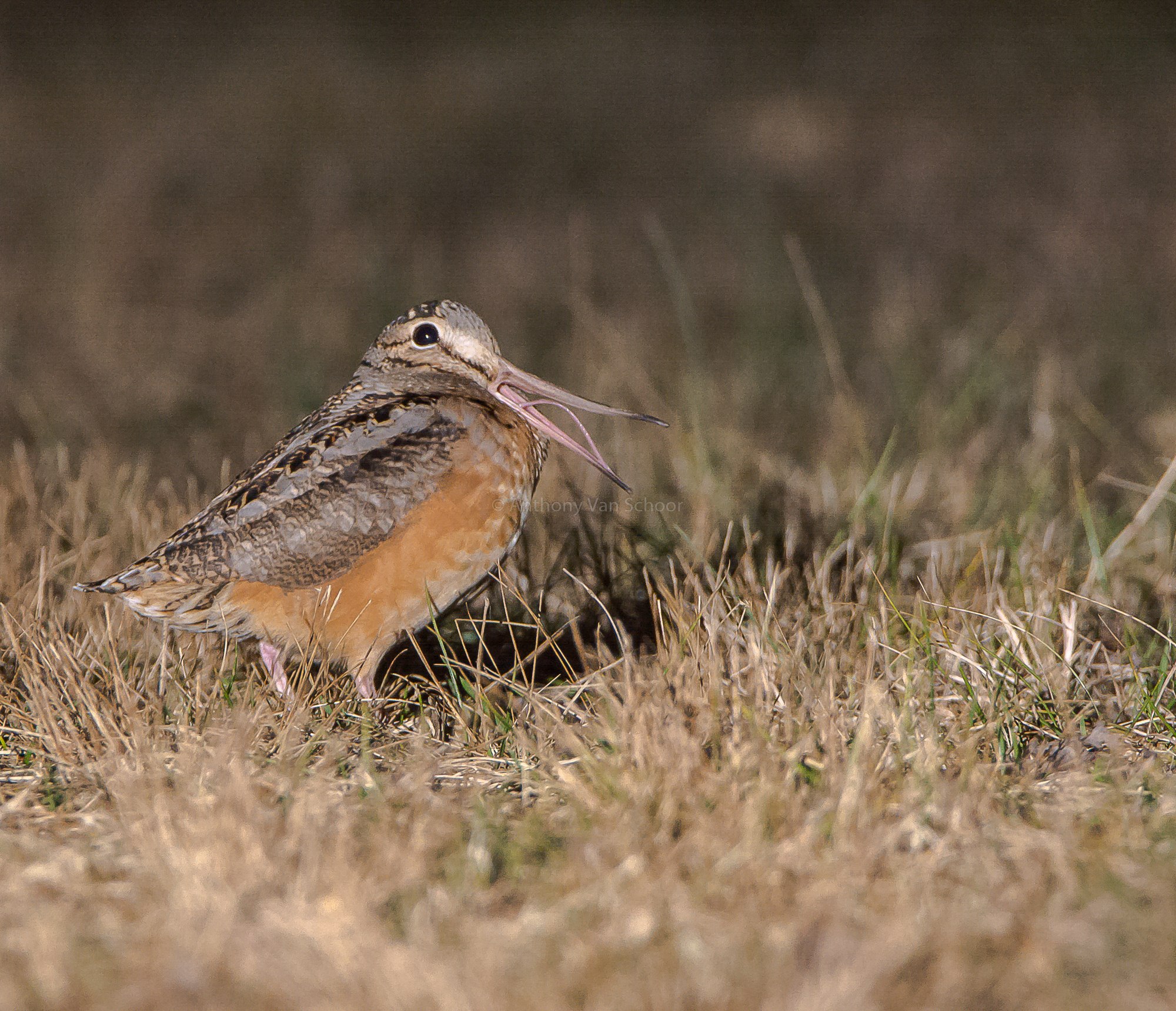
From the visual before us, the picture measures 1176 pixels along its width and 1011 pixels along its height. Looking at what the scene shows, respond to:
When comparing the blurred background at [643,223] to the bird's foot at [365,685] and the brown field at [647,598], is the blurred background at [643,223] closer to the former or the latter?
the brown field at [647,598]

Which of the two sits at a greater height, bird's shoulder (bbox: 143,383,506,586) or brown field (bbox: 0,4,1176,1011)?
bird's shoulder (bbox: 143,383,506,586)

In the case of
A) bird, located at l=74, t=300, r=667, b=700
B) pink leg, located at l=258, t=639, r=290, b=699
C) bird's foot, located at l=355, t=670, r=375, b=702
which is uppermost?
bird, located at l=74, t=300, r=667, b=700

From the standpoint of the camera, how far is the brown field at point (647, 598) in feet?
7.97

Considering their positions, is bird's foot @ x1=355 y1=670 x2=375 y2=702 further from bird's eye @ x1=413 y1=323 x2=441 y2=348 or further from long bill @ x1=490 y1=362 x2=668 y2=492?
bird's eye @ x1=413 y1=323 x2=441 y2=348

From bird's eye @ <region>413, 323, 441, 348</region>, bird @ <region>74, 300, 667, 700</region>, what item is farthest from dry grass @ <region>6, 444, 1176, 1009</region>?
bird's eye @ <region>413, 323, 441, 348</region>

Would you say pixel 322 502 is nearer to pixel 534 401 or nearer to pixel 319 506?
pixel 319 506

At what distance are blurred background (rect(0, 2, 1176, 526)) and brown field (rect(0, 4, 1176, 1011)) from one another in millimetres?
55

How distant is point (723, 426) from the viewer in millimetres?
6020

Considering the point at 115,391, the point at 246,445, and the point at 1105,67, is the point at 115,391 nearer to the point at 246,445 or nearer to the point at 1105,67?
the point at 246,445

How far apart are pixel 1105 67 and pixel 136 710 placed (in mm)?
11882

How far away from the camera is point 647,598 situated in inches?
169

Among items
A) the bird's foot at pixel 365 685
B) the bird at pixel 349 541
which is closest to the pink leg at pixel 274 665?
the bird at pixel 349 541

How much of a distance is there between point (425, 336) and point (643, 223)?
5976 millimetres

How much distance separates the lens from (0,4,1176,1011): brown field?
2.43 metres
